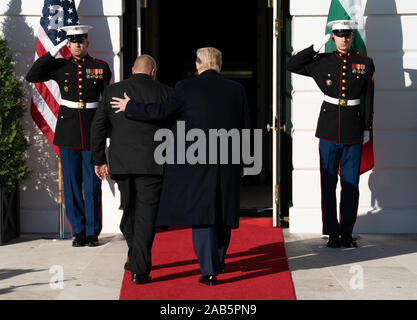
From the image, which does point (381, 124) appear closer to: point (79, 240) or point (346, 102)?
point (346, 102)

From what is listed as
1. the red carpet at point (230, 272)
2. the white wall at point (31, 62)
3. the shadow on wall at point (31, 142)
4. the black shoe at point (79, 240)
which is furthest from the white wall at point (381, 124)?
the shadow on wall at point (31, 142)

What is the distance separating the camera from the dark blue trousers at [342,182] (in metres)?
5.99

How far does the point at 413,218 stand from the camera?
22.1 feet

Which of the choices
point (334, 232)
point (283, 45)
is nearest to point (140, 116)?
point (334, 232)

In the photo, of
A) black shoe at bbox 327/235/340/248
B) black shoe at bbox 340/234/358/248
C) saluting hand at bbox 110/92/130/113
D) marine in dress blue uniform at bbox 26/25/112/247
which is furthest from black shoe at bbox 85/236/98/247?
black shoe at bbox 340/234/358/248

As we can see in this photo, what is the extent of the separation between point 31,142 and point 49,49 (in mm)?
942

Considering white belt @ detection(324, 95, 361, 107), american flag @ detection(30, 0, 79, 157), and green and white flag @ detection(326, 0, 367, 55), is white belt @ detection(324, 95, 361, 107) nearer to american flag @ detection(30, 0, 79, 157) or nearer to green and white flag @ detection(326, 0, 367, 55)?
green and white flag @ detection(326, 0, 367, 55)

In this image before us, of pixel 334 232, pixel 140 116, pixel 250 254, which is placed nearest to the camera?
pixel 140 116

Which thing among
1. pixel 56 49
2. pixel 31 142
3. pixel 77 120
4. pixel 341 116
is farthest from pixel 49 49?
pixel 341 116

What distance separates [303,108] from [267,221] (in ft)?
4.14

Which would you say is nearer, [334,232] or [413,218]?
[334,232]

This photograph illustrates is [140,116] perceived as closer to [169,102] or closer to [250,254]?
[169,102]

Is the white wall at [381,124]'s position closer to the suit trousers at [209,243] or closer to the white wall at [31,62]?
the white wall at [31,62]

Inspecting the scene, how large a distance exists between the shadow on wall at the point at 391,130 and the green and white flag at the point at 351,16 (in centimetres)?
34
